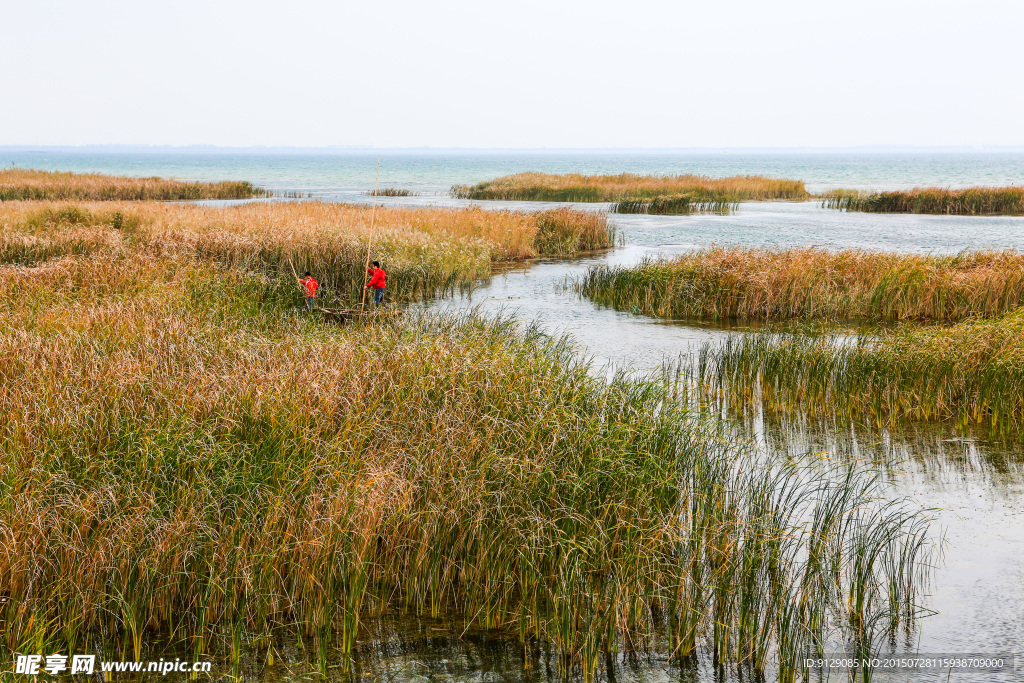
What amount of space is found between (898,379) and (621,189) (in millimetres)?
53690

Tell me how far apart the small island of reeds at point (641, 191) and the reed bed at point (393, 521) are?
48147 millimetres

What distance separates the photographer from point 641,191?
62.9 meters

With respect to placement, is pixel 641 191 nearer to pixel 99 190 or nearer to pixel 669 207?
pixel 669 207

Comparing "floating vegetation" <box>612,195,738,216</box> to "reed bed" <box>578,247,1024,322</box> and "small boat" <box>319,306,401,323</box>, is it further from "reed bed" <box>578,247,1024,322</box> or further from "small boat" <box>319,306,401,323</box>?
"small boat" <box>319,306,401,323</box>

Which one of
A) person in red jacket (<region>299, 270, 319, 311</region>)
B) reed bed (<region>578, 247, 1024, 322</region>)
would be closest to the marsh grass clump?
reed bed (<region>578, 247, 1024, 322</region>)

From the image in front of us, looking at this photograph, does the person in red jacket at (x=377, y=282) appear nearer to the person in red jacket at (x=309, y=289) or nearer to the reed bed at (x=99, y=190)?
the person in red jacket at (x=309, y=289)

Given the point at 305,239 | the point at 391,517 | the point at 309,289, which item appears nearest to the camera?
the point at 391,517

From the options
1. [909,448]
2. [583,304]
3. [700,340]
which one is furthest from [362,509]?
[583,304]

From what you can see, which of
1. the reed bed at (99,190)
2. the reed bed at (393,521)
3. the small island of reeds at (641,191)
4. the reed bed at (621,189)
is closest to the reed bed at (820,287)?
the reed bed at (393,521)

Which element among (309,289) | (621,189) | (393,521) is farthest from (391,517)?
(621,189)

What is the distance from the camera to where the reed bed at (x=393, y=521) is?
557cm

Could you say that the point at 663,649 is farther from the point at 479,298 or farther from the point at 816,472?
the point at 479,298

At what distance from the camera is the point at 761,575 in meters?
6.14

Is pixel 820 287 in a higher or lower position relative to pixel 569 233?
lower
